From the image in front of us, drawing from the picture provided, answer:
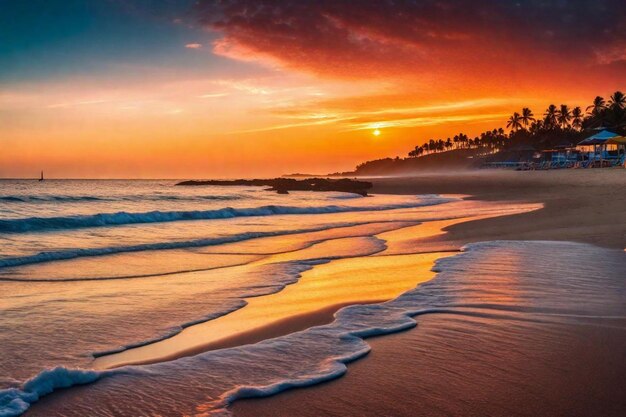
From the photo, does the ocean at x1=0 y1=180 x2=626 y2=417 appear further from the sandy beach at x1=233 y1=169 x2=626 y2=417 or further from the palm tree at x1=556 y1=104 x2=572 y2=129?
the palm tree at x1=556 y1=104 x2=572 y2=129

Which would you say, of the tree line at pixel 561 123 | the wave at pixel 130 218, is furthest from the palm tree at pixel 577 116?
the wave at pixel 130 218

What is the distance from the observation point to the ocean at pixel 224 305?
4148 millimetres

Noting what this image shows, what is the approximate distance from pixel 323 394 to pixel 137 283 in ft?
19.8

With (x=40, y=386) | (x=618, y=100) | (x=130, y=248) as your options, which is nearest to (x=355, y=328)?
(x=40, y=386)

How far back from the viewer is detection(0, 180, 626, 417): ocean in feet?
13.6

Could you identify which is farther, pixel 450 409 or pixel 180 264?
pixel 180 264

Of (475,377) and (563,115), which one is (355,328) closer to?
(475,377)

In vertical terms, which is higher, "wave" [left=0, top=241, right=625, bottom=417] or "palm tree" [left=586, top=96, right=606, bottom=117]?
"palm tree" [left=586, top=96, right=606, bottom=117]

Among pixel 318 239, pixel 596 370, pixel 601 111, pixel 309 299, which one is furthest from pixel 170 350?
pixel 601 111

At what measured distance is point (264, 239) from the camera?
16.8 metres

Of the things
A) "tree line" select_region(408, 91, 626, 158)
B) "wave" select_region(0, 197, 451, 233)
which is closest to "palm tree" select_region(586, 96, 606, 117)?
"tree line" select_region(408, 91, 626, 158)

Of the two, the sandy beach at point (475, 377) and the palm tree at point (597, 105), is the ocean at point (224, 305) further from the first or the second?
the palm tree at point (597, 105)

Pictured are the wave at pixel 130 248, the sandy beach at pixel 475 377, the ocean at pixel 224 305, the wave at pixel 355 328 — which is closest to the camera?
the sandy beach at pixel 475 377

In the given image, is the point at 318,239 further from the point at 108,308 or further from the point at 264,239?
the point at 108,308
